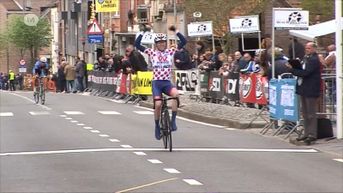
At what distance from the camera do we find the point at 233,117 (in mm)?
19953

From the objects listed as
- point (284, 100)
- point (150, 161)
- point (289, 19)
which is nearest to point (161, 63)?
point (150, 161)

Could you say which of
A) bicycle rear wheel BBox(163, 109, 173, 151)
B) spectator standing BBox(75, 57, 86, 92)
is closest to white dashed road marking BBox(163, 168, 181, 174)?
bicycle rear wheel BBox(163, 109, 173, 151)

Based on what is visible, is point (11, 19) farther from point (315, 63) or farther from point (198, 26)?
point (315, 63)

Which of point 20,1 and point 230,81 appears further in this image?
point 20,1

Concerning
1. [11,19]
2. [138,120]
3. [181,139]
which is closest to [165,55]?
[181,139]

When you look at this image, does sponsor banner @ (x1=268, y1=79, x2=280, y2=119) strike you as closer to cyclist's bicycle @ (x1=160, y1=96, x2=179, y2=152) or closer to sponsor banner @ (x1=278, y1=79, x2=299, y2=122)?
sponsor banner @ (x1=278, y1=79, x2=299, y2=122)

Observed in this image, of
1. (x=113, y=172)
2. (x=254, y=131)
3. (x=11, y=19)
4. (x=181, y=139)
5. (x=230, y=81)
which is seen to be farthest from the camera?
(x=11, y=19)

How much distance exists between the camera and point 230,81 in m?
23.9

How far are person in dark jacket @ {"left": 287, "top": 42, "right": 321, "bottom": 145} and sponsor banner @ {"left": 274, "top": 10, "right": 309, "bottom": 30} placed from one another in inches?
106

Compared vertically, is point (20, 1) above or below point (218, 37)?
above

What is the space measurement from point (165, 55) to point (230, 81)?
32.8 ft

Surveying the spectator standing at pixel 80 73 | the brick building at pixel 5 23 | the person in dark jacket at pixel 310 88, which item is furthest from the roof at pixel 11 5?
the person in dark jacket at pixel 310 88

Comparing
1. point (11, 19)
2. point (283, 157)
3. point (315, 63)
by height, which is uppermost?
point (11, 19)

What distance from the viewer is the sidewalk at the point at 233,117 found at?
14.7 m
